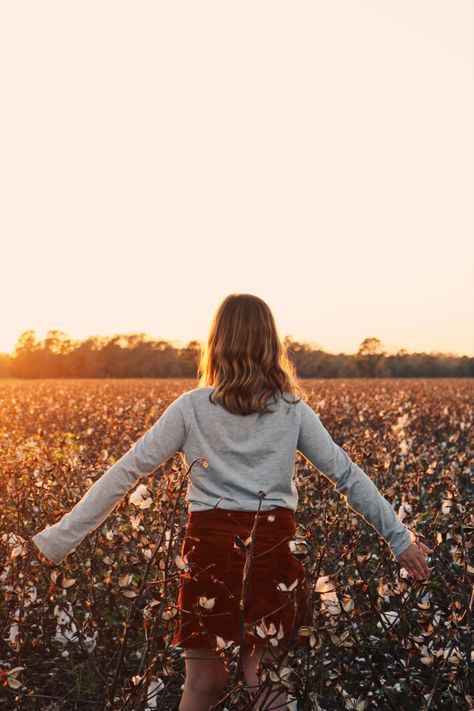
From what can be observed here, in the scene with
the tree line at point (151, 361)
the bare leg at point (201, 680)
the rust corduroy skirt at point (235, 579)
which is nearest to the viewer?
the rust corduroy skirt at point (235, 579)

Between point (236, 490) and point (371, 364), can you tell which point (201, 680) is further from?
point (371, 364)

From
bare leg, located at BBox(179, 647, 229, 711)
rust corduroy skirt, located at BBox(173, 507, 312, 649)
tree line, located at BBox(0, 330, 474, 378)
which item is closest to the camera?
rust corduroy skirt, located at BBox(173, 507, 312, 649)

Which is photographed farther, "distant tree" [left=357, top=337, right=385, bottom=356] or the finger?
"distant tree" [left=357, top=337, right=385, bottom=356]

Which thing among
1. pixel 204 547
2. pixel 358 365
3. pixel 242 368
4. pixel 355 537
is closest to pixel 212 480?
pixel 204 547

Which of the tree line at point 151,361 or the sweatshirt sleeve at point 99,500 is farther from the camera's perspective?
the tree line at point 151,361

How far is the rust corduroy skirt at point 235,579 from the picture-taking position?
231 cm

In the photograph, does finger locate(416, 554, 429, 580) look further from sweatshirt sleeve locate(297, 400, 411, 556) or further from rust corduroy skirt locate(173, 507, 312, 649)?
rust corduroy skirt locate(173, 507, 312, 649)

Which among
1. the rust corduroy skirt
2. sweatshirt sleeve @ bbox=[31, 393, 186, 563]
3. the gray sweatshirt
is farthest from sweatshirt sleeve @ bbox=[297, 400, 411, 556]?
sweatshirt sleeve @ bbox=[31, 393, 186, 563]

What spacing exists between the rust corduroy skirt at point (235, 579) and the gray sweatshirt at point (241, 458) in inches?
2.7

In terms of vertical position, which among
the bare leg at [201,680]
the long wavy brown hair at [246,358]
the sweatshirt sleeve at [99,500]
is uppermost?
the long wavy brown hair at [246,358]

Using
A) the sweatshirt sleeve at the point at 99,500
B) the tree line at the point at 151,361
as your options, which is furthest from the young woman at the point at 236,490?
the tree line at the point at 151,361

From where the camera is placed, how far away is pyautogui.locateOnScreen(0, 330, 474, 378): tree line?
190 ft

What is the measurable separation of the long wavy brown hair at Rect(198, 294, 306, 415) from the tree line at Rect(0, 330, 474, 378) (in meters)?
51.0

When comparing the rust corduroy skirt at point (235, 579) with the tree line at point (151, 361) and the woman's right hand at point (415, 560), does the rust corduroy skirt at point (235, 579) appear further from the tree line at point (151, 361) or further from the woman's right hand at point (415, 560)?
the tree line at point (151, 361)
